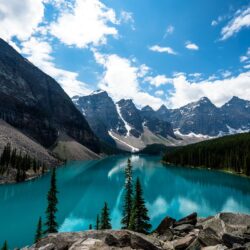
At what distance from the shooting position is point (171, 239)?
20.7 meters

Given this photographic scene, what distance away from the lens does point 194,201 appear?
90875mm

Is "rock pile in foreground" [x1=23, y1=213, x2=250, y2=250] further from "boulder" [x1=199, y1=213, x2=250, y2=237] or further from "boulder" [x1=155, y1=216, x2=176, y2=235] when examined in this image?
"boulder" [x1=155, y1=216, x2=176, y2=235]

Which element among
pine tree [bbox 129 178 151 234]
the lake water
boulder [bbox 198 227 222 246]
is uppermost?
boulder [bbox 198 227 222 246]

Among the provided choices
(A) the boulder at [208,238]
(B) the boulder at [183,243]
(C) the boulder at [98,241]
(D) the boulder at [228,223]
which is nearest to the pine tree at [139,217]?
(D) the boulder at [228,223]

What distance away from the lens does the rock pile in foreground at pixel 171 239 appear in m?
17.2

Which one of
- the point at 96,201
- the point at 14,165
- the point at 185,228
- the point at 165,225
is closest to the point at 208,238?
the point at 185,228

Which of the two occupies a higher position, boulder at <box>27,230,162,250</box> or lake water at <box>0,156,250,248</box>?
boulder at <box>27,230,162,250</box>

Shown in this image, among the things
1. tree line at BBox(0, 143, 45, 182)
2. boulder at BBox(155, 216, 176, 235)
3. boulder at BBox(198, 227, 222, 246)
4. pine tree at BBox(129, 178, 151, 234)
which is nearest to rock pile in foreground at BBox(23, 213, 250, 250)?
boulder at BBox(198, 227, 222, 246)

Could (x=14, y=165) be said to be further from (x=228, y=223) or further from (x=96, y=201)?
(x=228, y=223)

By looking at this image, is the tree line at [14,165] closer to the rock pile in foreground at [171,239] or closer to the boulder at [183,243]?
the rock pile in foreground at [171,239]

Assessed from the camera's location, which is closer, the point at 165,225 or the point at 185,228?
the point at 185,228

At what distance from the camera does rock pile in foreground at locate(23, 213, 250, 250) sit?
17188 millimetres

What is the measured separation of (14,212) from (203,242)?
217ft

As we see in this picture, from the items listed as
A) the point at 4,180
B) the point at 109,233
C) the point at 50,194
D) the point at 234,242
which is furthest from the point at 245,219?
the point at 4,180
